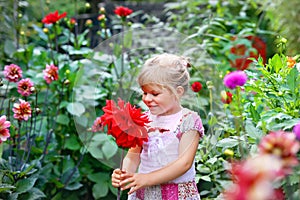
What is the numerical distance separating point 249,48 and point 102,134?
863 mm

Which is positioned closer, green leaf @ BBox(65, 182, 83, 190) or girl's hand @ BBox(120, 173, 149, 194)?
girl's hand @ BBox(120, 173, 149, 194)

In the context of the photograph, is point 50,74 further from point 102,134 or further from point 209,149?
point 209,149

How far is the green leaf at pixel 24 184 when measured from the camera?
69.5 inches

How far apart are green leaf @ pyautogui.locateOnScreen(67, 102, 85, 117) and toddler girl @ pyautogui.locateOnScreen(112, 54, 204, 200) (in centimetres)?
81

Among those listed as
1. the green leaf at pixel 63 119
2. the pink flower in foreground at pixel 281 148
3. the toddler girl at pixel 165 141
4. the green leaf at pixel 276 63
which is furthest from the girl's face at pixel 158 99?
the green leaf at pixel 63 119

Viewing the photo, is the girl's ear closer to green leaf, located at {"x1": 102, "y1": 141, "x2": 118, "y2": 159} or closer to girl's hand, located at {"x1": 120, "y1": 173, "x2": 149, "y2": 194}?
girl's hand, located at {"x1": 120, "y1": 173, "x2": 149, "y2": 194}

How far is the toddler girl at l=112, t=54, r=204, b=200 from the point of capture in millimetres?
1341

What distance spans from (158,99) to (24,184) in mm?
686

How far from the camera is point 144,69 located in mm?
1400

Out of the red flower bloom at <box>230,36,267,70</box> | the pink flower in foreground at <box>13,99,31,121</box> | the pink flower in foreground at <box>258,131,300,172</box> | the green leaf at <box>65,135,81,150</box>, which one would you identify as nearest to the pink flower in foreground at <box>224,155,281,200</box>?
the pink flower in foreground at <box>258,131,300,172</box>

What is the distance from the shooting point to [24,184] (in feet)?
5.86

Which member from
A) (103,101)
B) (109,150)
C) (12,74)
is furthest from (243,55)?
(12,74)

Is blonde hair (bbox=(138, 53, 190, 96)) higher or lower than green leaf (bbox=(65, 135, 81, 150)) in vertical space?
higher

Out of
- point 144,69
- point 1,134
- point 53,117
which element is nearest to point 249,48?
point 53,117
